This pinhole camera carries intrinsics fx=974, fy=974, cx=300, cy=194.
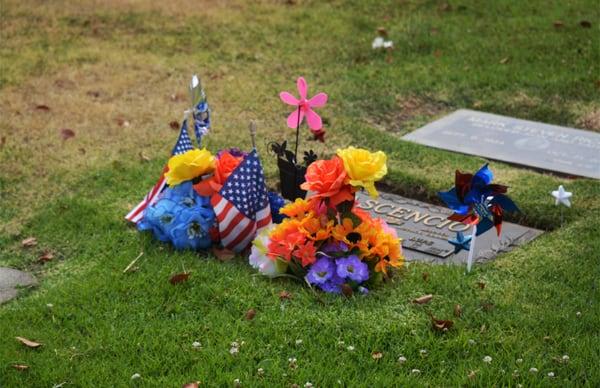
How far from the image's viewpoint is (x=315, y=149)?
6832mm

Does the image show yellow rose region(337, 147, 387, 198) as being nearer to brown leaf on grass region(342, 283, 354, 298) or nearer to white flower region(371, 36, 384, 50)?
brown leaf on grass region(342, 283, 354, 298)

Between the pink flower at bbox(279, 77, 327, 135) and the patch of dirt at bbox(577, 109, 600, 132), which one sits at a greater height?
the pink flower at bbox(279, 77, 327, 135)

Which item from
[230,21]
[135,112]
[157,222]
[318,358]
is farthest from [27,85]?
[318,358]

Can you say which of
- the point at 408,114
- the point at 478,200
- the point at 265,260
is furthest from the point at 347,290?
the point at 408,114

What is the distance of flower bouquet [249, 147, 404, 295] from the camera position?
4.63m

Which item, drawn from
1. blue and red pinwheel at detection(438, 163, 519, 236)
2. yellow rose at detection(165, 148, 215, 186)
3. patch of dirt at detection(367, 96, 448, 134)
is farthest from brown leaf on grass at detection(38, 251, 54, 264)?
patch of dirt at detection(367, 96, 448, 134)

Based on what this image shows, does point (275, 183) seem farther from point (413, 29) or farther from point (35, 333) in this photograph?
point (413, 29)

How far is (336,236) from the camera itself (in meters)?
4.70

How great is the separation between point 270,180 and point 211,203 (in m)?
1.17

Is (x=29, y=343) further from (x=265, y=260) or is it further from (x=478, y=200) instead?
(x=478, y=200)

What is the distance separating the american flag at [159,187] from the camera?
5475 millimetres

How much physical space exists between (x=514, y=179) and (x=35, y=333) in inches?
129

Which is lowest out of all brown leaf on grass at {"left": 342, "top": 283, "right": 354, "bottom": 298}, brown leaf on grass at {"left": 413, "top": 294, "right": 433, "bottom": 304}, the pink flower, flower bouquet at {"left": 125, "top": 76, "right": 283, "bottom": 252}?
brown leaf on grass at {"left": 413, "top": 294, "right": 433, "bottom": 304}

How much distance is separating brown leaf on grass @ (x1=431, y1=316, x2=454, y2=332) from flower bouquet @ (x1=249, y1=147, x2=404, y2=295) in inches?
17.8
